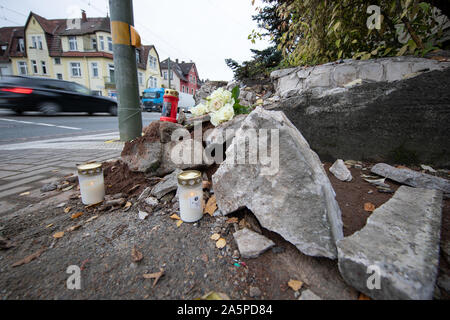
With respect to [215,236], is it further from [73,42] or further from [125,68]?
[73,42]


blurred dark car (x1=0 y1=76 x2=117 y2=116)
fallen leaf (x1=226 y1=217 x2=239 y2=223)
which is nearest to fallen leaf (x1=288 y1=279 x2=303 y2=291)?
fallen leaf (x1=226 y1=217 x2=239 y2=223)

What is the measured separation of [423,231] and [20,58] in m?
38.1

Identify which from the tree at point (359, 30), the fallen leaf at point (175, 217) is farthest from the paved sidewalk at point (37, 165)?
the tree at point (359, 30)

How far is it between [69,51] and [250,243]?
1276 inches

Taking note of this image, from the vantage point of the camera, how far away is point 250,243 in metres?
1.09

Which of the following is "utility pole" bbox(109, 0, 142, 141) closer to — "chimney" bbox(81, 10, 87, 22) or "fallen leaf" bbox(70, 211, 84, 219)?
"fallen leaf" bbox(70, 211, 84, 219)

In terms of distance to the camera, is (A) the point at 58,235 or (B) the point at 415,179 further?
(B) the point at 415,179

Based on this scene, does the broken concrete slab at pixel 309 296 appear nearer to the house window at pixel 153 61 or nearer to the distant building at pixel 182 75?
the house window at pixel 153 61

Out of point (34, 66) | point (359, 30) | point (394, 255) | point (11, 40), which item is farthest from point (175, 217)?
point (11, 40)

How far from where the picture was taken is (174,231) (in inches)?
49.9

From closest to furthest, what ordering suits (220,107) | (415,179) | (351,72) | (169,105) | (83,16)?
1. (415,179)
2. (220,107)
3. (169,105)
4. (351,72)
5. (83,16)

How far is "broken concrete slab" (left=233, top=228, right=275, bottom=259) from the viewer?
104 cm
